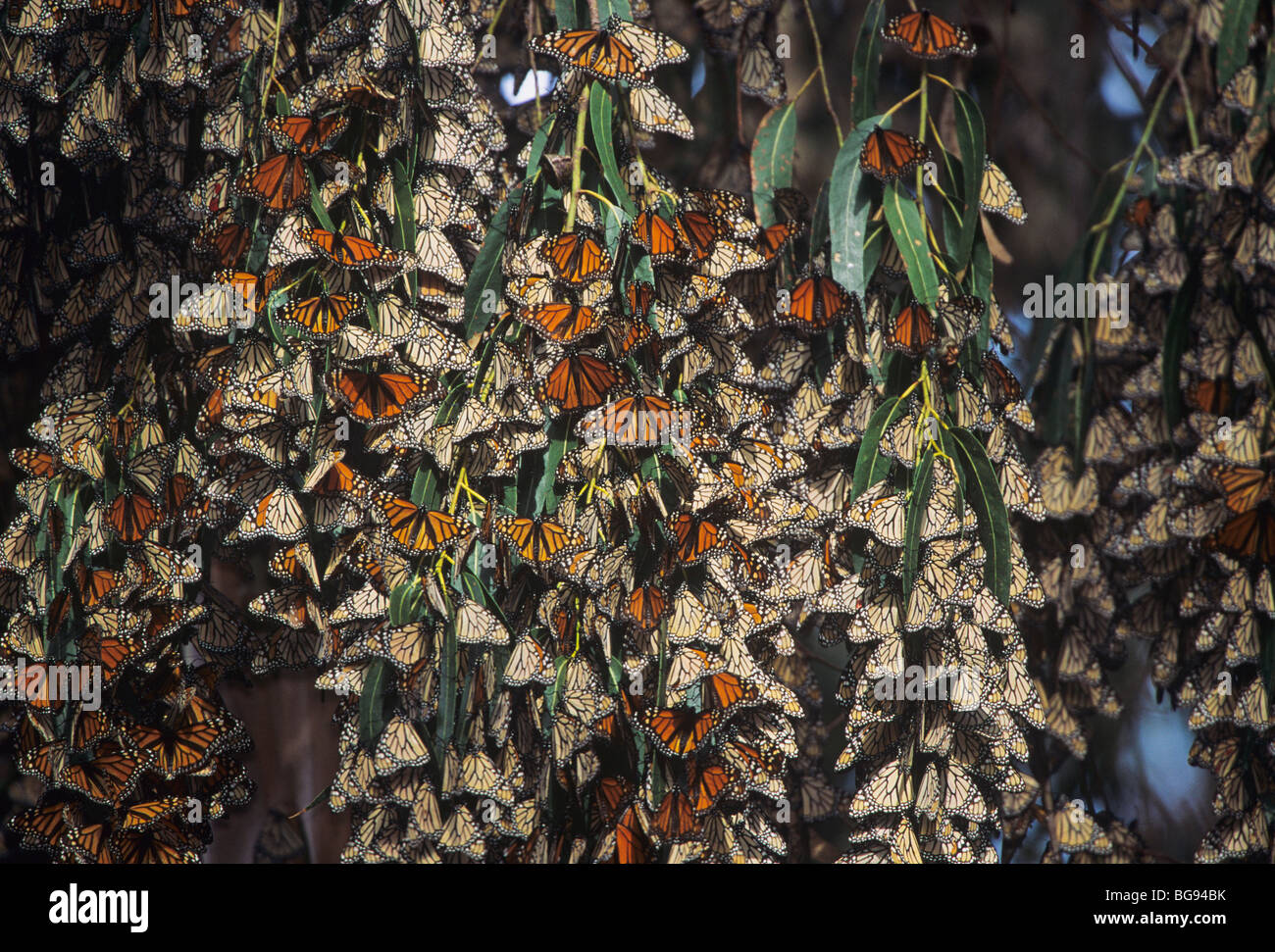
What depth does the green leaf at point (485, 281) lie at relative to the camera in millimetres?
1188

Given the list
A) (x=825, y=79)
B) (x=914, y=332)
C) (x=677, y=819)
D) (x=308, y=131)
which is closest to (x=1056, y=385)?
(x=914, y=332)

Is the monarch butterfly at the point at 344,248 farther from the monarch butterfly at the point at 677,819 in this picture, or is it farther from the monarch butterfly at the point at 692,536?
the monarch butterfly at the point at 677,819

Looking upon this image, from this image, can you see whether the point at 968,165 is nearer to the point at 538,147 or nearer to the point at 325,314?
the point at 538,147

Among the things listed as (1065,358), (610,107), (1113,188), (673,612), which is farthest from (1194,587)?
(610,107)

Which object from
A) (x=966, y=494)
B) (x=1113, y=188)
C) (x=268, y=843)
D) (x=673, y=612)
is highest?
(x=1113, y=188)

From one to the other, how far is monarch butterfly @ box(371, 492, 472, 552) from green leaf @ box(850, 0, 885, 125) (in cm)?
65

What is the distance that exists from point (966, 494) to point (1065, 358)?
0.24 metres

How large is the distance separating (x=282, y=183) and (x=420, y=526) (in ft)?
1.27

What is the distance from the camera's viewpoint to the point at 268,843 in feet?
4.27

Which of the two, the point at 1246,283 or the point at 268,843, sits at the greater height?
the point at 1246,283

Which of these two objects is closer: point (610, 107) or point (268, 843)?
point (610, 107)

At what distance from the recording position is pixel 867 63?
122cm

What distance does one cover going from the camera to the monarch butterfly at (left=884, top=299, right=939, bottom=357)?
3.78 feet

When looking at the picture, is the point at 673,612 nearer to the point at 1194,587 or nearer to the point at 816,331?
the point at 816,331
